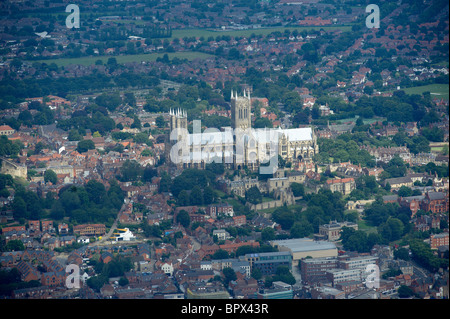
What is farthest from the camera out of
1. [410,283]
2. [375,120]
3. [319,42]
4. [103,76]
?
[319,42]

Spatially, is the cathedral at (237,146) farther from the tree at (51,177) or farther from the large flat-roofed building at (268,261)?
the large flat-roofed building at (268,261)

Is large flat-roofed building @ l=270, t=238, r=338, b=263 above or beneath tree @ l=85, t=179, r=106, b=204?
beneath

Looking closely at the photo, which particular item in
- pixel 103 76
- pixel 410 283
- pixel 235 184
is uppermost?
pixel 103 76

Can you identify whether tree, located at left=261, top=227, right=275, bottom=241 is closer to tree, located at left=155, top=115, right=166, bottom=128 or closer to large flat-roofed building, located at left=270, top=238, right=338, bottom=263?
large flat-roofed building, located at left=270, top=238, right=338, bottom=263

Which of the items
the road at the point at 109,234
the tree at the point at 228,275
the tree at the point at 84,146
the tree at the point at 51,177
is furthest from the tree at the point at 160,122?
the tree at the point at 228,275

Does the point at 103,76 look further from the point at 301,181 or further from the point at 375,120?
the point at 301,181

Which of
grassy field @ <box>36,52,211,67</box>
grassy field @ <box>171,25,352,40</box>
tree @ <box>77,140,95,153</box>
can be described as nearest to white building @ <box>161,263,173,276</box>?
tree @ <box>77,140,95,153</box>

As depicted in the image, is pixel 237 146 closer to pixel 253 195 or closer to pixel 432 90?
pixel 253 195
